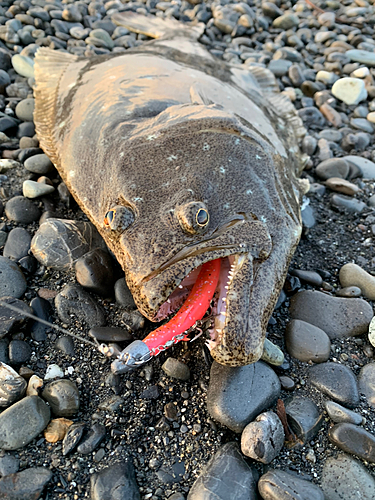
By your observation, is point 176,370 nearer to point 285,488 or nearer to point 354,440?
point 285,488

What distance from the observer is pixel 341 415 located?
2.46m

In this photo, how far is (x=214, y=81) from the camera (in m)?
4.09

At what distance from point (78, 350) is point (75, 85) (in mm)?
2618

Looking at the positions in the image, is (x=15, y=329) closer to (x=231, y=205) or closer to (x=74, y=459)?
(x=74, y=459)

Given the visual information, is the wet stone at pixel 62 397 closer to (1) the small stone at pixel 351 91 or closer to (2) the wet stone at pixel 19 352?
(2) the wet stone at pixel 19 352

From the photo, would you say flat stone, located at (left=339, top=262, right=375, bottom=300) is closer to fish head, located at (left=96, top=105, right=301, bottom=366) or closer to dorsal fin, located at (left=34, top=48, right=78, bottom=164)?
fish head, located at (left=96, top=105, right=301, bottom=366)

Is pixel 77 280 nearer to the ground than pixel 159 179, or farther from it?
nearer to the ground

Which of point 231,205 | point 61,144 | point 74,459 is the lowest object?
point 74,459

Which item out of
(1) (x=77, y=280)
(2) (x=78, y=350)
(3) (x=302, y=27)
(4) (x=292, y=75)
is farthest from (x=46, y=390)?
(3) (x=302, y=27)

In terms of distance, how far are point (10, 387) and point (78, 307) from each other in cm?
72

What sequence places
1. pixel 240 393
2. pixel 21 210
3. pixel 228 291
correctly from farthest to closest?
pixel 21 210 → pixel 240 393 → pixel 228 291

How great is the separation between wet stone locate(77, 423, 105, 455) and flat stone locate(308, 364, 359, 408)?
4.27 ft

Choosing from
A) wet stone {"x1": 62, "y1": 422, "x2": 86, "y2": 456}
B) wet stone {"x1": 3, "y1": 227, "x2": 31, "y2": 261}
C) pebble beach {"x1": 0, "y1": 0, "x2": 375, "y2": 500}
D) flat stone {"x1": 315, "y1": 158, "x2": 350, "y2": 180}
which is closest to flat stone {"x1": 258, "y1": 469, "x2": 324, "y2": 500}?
pebble beach {"x1": 0, "y1": 0, "x2": 375, "y2": 500}

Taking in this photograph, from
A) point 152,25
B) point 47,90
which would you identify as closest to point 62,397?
point 47,90
